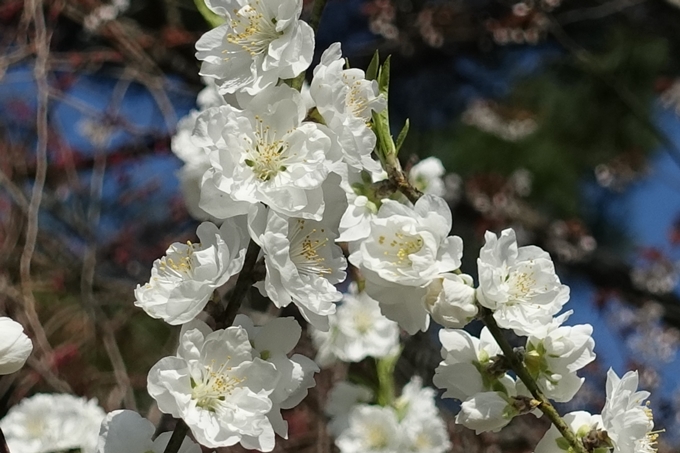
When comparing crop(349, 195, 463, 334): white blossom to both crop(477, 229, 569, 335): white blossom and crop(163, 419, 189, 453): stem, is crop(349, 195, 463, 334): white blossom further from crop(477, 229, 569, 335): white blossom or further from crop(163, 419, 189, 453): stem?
crop(163, 419, 189, 453): stem

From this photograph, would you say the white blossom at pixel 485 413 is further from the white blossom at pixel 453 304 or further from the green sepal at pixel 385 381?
the green sepal at pixel 385 381

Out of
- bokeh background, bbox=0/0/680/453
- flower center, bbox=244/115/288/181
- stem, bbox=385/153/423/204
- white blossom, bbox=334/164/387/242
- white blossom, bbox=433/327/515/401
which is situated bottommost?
bokeh background, bbox=0/0/680/453

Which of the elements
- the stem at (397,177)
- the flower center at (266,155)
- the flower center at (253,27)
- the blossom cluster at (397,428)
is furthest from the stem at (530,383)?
the blossom cluster at (397,428)

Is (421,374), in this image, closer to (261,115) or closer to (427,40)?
(261,115)

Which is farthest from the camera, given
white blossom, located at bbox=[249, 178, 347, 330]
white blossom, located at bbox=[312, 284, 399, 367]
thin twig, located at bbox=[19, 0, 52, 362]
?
thin twig, located at bbox=[19, 0, 52, 362]

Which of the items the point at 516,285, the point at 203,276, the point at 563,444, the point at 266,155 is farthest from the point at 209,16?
the point at 563,444

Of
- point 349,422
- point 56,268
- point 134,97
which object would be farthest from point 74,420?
point 134,97

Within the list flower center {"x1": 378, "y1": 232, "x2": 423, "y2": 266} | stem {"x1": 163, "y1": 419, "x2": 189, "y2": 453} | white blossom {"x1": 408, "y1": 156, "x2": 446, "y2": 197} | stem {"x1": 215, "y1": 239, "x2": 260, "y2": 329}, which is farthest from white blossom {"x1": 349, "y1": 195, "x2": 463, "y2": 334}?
white blossom {"x1": 408, "y1": 156, "x2": 446, "y2": 197}
